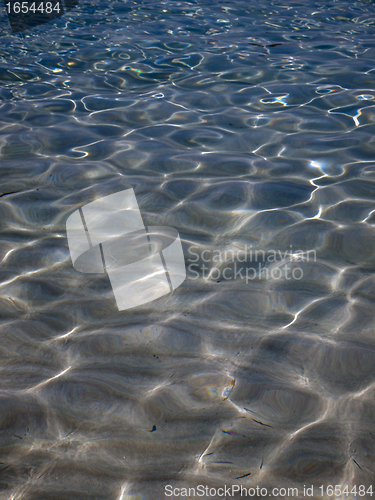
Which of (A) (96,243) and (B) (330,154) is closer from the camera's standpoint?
(A) (96,243)

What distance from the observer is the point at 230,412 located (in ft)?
5.24

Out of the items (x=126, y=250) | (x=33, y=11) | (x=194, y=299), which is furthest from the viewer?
(x=33, y=11)

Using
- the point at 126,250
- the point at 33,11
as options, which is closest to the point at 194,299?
the point at 126,250

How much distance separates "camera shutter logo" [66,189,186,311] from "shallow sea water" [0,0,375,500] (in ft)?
0.26

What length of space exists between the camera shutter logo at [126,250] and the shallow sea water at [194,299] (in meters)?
0.08

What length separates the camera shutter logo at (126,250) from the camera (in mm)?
2271

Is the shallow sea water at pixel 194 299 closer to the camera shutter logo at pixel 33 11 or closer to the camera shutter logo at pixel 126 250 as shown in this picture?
the camera shutter logo at pixel 126 250

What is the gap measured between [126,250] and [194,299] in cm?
61

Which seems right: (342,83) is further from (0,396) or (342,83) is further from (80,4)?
(80,4)

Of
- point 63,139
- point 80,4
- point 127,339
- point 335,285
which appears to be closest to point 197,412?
point 127,339

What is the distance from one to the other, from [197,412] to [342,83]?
4.66 metres

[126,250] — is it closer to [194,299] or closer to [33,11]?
[194,299]

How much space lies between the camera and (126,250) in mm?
2543

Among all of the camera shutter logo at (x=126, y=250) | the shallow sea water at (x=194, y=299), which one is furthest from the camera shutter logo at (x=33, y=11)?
the camera shutter logo at (x=126, y=250)
